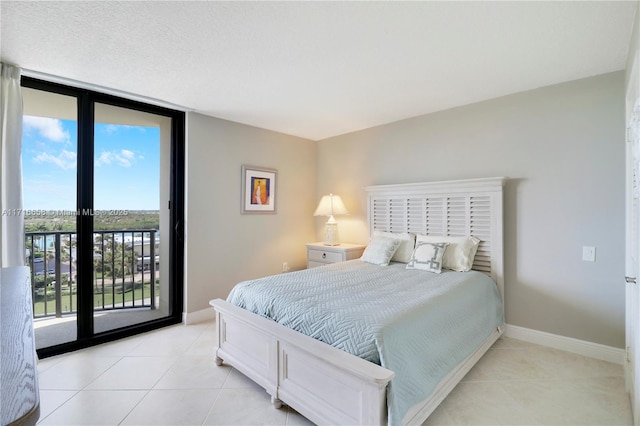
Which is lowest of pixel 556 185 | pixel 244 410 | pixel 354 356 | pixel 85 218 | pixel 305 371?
pixel 244 410

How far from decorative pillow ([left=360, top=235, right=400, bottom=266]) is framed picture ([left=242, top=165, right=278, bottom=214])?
1522mm

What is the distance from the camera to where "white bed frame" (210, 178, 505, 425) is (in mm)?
1452

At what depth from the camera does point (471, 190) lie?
296 centimetres

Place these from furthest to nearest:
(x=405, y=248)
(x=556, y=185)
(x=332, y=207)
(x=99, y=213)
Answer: (x=332, y=207), (x=405, y=248), (x=99, y=213), (x=556, y=185)

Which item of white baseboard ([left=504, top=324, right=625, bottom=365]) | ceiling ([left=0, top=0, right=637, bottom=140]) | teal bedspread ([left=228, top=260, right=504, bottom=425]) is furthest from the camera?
white baseboard ([left=504, top=324, right=625, bottom=365])

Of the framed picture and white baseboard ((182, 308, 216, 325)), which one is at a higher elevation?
the framed picture

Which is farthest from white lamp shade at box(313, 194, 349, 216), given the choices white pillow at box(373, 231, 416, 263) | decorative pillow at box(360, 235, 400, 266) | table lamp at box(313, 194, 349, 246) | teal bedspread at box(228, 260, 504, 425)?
teal bedspread at box(228, 260, 504, 425)

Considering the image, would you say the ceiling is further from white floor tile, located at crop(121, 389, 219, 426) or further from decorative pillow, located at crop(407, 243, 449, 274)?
white floor tile, located at crop(121, 389, 219, 426)

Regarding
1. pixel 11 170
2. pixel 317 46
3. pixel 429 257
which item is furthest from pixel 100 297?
pixel 429 257

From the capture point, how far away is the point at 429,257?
281 centimetres

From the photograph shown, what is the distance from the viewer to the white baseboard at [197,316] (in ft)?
10.7

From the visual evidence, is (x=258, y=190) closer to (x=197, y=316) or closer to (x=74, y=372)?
(x=197, y=316)

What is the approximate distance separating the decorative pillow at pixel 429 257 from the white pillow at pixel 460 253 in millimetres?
75

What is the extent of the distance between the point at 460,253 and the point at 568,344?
1.12 m
